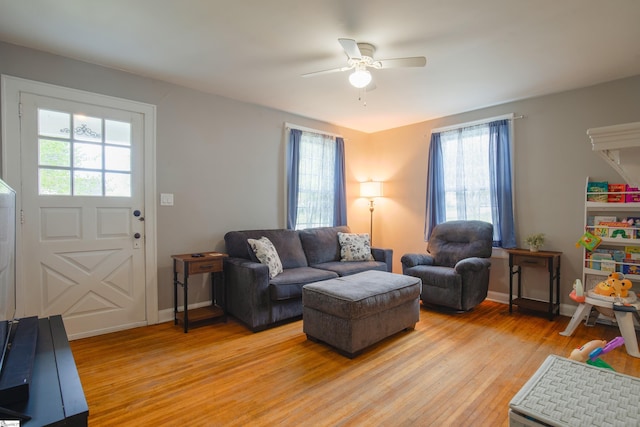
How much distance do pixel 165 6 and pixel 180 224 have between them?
6.88 feet

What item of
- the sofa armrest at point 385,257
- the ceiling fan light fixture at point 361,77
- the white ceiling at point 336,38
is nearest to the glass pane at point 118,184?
the white ceiling at point 336,38

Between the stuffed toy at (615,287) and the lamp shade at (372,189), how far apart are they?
298cm

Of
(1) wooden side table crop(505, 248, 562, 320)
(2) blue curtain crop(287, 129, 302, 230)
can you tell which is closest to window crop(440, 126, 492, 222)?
(1) wooden side table crop(505, 248, 562, 320)

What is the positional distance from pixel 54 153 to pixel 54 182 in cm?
25

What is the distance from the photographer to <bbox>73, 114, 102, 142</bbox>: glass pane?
2854 mm

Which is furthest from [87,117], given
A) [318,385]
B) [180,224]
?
[318,385]

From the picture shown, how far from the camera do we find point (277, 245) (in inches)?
151

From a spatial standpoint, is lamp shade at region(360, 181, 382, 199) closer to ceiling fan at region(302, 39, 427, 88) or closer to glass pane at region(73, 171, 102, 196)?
ceiling fan at region(302, 39, 427, 88)

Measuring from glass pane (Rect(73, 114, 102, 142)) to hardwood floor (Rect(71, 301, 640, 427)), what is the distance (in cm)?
186

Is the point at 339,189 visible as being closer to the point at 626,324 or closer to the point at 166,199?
the point at 166,199

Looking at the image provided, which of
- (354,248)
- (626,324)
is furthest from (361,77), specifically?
(626,324)

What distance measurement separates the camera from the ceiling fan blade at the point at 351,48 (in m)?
2.16

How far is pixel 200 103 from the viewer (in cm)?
359

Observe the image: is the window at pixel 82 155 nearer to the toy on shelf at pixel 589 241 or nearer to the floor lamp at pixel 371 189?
the floor lamp at pixel 371 189
